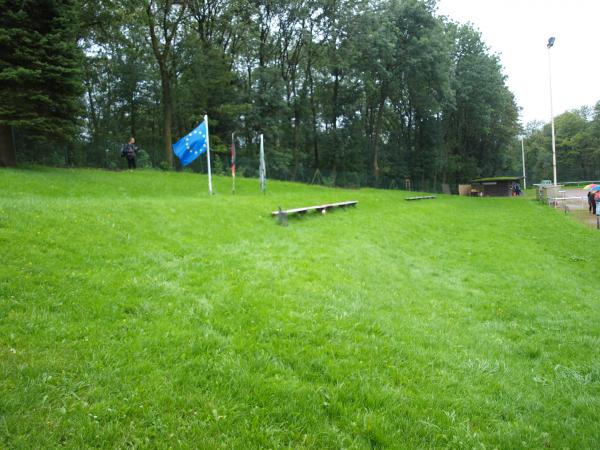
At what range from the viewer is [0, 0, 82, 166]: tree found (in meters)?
16.5

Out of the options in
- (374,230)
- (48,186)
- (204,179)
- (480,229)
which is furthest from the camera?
(204,179)

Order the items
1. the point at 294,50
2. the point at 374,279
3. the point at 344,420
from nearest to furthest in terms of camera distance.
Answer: the point at 344,420 < the point at 374,279 < the point at 294,50

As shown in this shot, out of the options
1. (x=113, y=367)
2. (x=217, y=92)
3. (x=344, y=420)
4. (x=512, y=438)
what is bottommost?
(x=512, y=438)

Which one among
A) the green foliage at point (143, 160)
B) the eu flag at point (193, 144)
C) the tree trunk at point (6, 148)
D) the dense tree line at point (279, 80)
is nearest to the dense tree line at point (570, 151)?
the dense tree line at point (279, 80)

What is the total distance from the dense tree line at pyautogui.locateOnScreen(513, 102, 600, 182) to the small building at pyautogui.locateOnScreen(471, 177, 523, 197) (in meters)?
30.4

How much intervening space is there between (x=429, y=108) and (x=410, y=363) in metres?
41.0

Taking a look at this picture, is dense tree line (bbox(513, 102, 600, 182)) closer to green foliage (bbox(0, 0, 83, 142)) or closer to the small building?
the small building

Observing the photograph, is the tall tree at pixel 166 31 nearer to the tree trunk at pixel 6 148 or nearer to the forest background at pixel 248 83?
the forest background at pixel 248 83

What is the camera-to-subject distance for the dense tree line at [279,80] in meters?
29.2

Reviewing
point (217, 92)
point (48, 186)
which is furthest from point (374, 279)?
point (217, 92)

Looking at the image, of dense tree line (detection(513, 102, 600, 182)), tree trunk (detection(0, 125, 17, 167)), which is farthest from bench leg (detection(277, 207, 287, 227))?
dense tree line (detection(513, 102, 600, 182))

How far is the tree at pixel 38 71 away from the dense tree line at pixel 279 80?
5.82 m

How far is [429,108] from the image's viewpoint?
136 ft

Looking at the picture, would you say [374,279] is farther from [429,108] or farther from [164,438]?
[429,108]
